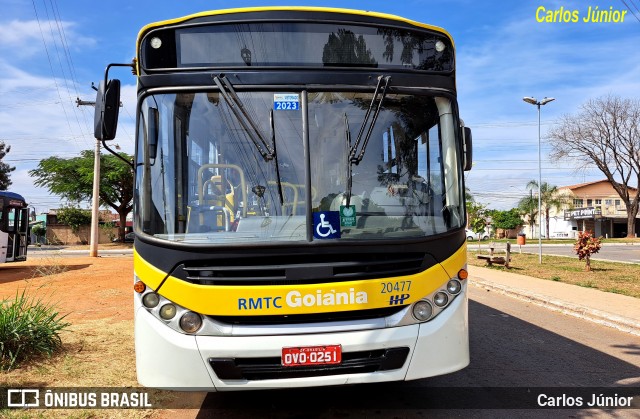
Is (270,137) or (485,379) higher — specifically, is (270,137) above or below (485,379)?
above

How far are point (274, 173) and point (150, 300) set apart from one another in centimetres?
126

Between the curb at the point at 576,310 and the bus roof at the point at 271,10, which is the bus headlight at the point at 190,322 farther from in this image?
the curb at the point at 576,310

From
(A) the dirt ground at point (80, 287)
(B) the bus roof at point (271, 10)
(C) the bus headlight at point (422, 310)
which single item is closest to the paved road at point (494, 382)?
(C) the bus headlight at point (422, 310)

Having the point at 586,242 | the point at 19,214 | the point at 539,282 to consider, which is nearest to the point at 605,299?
the point at 539,282

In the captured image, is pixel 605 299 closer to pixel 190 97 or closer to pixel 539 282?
pixel 539 282

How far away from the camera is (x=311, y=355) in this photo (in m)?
3.40

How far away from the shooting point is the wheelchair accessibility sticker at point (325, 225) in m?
3.60

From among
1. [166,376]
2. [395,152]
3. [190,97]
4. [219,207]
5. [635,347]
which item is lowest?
[635,347]

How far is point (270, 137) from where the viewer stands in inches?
149

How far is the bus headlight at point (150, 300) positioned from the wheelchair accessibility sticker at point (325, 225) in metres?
1.19

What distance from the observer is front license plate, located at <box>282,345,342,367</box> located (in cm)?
338

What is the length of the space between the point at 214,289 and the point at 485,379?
3266 mm

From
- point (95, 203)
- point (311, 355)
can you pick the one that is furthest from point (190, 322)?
point (95, 203)

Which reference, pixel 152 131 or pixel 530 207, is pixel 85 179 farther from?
pixel 530 207
